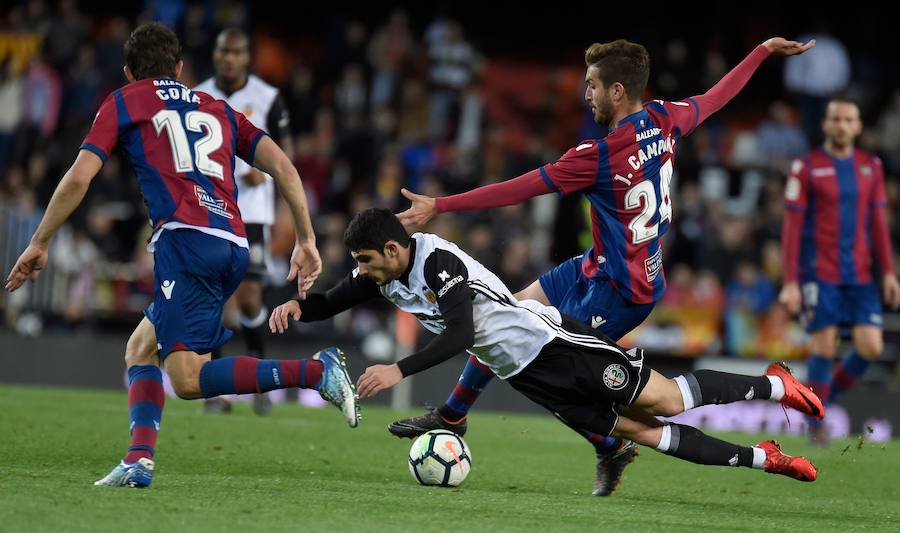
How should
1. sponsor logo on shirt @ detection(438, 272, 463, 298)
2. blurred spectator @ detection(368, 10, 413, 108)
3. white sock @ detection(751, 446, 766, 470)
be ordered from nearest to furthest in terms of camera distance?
sponsor logo on shirt @ detection(438, 272, 463, 298), white sock @ detection(751, 446, 766, 470), blurred spectator @ detection(368, 10, 413, 108)

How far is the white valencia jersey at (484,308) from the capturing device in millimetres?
5992

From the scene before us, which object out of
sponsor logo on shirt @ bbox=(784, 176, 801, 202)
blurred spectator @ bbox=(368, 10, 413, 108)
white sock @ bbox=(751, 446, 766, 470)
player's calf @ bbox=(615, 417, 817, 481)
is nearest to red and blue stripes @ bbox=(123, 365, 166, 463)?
player's calf @ bbox=(615, 417, 817, 481)

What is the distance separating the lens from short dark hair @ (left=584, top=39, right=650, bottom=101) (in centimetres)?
684

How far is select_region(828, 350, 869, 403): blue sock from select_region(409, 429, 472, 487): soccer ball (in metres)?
4.55

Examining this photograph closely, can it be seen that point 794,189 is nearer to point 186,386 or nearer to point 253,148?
point 253,148

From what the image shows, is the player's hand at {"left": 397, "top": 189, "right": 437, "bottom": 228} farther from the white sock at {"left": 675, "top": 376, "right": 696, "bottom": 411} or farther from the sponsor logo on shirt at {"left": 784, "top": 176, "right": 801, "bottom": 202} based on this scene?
the sponsor logo on shirt at {"left": 784, "top": 176, "right": 801, "bottom": 202}

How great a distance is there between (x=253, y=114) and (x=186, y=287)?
12.4 feet

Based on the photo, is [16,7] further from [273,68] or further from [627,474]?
[627,474]

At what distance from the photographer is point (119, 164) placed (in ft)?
55.7

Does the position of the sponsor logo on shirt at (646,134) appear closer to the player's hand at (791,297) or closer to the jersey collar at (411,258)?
the jersey collar at (411,258)

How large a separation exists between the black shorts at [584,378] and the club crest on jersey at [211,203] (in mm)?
1522

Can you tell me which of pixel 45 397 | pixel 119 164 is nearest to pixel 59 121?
pixel 119 164

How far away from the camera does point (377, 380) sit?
5.57m

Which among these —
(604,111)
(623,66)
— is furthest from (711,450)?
(623,66)
